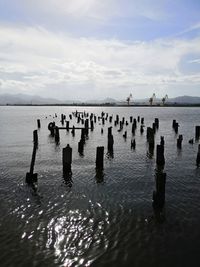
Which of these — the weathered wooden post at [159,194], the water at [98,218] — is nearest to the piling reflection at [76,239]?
the water at [98,218]

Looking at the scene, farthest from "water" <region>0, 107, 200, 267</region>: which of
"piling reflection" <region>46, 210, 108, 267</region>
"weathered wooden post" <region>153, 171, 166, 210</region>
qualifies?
"weathered wooden post" <region>153, 171, 166, 210</region>

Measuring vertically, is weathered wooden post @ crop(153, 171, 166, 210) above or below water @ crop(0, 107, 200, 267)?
above

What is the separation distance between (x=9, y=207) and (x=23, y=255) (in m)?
4.63

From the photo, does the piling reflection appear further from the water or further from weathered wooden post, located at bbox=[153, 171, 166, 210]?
weathered wooden post, located at bbox=[153, 171, 166, 210]

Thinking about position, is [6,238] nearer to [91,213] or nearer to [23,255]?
[23,255]

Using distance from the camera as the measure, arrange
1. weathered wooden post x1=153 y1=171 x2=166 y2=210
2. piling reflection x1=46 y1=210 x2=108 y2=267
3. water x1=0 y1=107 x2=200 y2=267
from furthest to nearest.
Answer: weathered wooden post x1=153 y1=171 x2=166 y2=210 < water x1=0 y1=107 x2=200 y2=267 < piling reflection x1=46 y1=210 x2=108 y2=267

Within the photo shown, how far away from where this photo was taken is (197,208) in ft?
50.6

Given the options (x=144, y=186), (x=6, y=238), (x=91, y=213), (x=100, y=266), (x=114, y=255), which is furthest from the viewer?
(x=144, y=186)

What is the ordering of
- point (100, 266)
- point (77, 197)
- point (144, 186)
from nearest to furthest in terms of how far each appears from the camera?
1. point (100, 266)
2. point (77, 197)
3. point (144, 186)

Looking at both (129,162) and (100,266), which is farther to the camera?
(129,162)

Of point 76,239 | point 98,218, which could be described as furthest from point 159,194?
point 76,239

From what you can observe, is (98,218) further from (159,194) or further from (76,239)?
(159,194)

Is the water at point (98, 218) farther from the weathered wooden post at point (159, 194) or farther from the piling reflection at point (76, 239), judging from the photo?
the weathered wooden post at point (159, 194)

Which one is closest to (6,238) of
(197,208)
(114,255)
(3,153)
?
(114,255)
